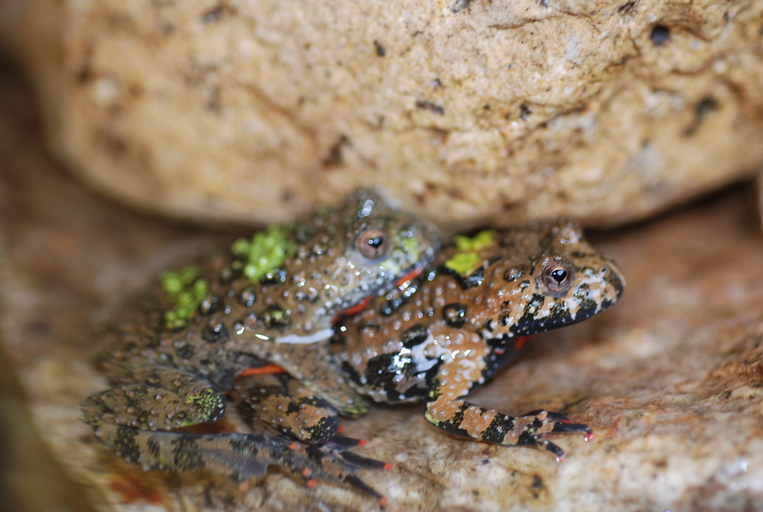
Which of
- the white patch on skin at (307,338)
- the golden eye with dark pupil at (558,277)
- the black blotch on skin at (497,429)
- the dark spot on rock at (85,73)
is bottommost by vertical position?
the black blotch on skin at (497,429)

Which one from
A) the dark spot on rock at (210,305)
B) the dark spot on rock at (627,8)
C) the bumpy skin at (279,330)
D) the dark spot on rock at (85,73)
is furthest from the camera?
the dark spot on rock at (85,73)

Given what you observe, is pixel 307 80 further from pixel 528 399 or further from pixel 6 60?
pixel 6 60

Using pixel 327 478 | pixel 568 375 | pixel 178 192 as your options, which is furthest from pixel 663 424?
pixel 178 192

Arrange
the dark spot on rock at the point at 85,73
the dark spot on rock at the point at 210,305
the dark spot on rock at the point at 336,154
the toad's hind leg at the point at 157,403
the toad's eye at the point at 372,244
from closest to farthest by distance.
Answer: the toad's hind leg at the point at 157,403 → the toad's eye at the point at 372,244 → the dark spot on rock at the point at 210,305 → the dark spot on rock at the point at 336,154 → the dark spot on rock at the point at 85,73

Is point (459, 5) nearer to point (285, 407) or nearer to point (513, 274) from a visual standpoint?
point (513, 274)

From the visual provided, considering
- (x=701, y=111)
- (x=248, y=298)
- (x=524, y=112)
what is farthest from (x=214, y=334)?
(x=701, y=111)

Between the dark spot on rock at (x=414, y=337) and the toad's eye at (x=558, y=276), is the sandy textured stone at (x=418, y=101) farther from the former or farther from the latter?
the dark spot on rock at (x=414, y=337)

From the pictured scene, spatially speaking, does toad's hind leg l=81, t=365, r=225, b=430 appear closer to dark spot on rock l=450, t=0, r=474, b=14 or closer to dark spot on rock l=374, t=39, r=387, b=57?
dark spot on rock l=374, t=39, r=387, b=57

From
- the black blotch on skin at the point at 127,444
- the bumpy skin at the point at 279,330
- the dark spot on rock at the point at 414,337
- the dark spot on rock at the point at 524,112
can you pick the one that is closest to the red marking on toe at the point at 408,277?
the bumpy skin at the point at 279,330
